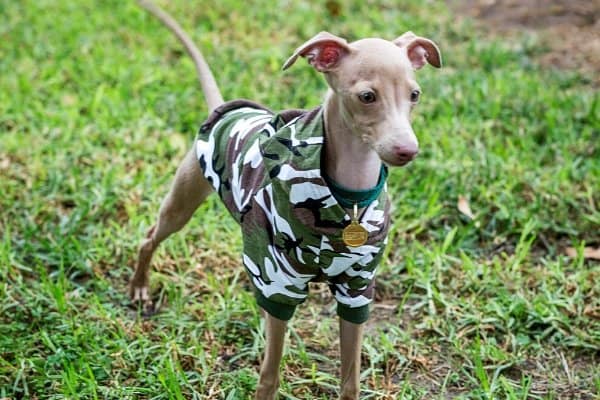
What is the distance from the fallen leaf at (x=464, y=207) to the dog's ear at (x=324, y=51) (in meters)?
1.99

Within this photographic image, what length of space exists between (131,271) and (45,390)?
917 millimetres

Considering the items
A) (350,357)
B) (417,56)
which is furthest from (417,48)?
(350,357)

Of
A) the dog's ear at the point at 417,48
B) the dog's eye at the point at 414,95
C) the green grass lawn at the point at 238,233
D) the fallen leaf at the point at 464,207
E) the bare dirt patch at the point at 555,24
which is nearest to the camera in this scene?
the dog's eye at the point at 414,95

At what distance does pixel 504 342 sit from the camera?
143 inches

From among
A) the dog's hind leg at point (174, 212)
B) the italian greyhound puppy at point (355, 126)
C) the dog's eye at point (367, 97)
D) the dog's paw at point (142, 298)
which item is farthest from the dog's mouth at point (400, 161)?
the dog's paw at point (142, 298)

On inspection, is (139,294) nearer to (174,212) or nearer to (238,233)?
(174,212)

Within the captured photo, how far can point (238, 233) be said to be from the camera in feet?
14.2

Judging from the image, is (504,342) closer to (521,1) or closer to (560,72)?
(560,72)

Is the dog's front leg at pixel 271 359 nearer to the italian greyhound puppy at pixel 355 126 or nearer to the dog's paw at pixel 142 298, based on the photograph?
the italian greyhound puppy at pixel 355 126

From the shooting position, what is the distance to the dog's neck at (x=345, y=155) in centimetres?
269

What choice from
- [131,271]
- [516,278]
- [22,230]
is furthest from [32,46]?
[516,278]

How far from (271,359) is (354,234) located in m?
0.67

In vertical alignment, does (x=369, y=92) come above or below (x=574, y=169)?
above

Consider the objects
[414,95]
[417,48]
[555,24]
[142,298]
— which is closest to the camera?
[414,95]
